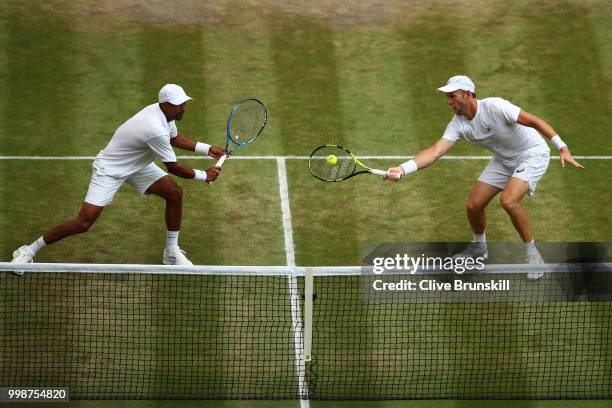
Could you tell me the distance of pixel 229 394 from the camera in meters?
11.2

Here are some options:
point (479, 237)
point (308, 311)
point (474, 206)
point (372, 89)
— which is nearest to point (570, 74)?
point (372, 89)

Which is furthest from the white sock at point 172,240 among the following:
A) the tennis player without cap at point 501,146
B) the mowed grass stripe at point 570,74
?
the mowed grass stripe at point 570,74

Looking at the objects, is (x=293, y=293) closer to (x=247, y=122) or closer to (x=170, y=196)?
(x=170, y=196)

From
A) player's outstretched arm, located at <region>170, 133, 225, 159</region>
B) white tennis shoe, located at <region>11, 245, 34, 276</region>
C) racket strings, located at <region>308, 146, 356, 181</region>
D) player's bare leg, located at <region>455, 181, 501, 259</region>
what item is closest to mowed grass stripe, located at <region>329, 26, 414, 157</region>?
player's bare leg, located at <region>455, 181, 501, 259</region>

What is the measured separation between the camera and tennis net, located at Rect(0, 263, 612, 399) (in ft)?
37.2

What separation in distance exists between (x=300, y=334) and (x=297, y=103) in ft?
16.7

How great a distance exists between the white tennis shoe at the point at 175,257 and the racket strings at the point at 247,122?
1.32 metres

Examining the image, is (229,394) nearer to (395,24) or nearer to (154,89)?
(154,89)

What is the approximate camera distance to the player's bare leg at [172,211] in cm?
1299

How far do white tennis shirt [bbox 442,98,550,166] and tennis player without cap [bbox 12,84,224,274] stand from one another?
8.17 feet

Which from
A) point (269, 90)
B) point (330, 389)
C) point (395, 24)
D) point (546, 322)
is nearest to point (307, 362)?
point (330, 389)

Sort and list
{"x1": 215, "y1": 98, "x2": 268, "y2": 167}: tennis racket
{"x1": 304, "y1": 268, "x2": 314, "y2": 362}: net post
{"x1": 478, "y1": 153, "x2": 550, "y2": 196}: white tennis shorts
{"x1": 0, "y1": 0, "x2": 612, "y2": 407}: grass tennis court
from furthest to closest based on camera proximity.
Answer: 1. {"x1": 0, "y1": 0, "x2": 612, "y2": 407}: grass tennis court
2. {"x1": 215, "y1": 98, "x2": 268, "y2": 167}: tennis racket
3. {"x1": 478, "y1": 153, "x2": 550, "y2": 196}: white tennis shorts
4. {"x1": 304, "y1": 268, "x2": 314, "y2": 362}: net post

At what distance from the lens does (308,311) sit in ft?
36.7

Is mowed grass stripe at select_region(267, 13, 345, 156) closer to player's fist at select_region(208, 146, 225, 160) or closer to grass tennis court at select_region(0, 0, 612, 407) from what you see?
grass tennis court at select_region(0, 0, 612, 407)
